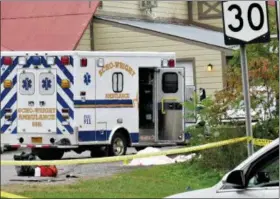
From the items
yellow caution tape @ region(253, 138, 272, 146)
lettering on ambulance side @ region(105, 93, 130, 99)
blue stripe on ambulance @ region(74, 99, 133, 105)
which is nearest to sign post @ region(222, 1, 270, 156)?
yellow caution tape @ region(253, 138, 272, 146)

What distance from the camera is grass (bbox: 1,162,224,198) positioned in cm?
987

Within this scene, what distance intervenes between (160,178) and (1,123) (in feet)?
17.9

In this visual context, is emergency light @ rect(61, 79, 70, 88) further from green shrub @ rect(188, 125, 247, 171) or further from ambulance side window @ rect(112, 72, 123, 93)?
green shrub @ rect(188, 125, 247, 171)

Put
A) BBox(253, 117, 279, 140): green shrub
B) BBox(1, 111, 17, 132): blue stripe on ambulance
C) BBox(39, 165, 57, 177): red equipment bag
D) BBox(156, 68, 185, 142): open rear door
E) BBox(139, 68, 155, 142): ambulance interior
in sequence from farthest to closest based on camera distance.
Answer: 1. BBox(139, 68, 155, 142): ambulance interior
2. BBox(156, 68, 185, 142): open rear door
3. BBox(1, 111, 17, 132): blue stripe on ambulance
4. BBox(39, 165, 57, 177): red equipment bag
5. BBox(253, 117, 279, 140): green shrub

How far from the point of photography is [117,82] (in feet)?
52.1

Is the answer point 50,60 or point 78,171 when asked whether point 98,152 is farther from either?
point 78,171

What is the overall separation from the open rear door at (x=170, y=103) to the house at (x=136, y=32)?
86.8 inches

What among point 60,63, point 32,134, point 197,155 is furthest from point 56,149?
point 197,155

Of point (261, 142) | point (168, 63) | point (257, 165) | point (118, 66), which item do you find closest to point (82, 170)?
point (118, 66)

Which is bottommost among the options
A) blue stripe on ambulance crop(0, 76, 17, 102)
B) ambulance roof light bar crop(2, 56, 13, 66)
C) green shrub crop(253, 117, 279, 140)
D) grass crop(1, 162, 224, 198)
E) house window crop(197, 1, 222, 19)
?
grass crop(1, 162, 224, 198)

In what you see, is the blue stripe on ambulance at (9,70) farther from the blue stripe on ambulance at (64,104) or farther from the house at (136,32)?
the house at (136,32)

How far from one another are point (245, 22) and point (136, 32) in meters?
13.8

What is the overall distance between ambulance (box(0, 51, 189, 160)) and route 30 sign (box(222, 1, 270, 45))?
272 inches

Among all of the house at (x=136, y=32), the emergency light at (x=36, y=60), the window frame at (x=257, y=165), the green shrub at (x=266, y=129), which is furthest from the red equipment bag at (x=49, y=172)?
the window frame at (x=257, y=165)
